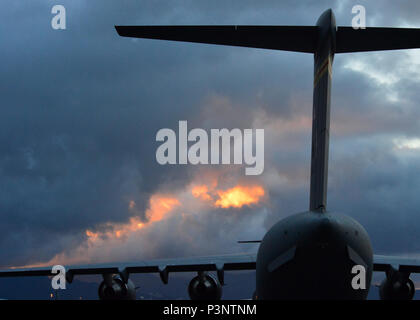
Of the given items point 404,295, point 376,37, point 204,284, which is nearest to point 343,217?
point 376,37

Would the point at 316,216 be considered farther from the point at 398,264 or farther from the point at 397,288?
the point at 397,288

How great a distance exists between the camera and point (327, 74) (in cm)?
823

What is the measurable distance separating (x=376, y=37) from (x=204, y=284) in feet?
48.0

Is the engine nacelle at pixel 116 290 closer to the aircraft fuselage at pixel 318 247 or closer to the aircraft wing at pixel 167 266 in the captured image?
the aircraft wing at pixel 167 266

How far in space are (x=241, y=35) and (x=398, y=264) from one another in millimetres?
10995

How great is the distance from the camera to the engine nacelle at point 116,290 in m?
20.7

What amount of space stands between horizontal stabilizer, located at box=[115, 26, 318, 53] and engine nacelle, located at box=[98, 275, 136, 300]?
569 inches

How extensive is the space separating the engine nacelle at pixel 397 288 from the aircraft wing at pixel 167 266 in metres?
4.96

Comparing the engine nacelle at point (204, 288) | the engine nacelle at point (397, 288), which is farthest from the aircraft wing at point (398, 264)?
the engine nacelle at point (204, 288)

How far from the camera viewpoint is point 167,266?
19359 millimetres

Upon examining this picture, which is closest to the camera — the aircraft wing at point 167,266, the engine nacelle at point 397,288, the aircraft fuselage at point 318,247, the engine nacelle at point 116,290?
the aircraft fuselage at point 318,247

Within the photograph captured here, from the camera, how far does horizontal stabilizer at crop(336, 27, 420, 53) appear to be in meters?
8.73
